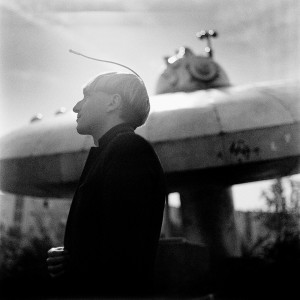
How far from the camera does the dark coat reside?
1.61m

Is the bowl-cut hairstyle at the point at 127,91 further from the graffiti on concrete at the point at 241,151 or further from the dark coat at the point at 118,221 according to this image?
the graffiti on concrete at the point at 241,151

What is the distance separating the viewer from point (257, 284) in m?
6.45

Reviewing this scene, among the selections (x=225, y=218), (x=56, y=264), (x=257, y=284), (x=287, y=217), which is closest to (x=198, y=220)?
(x=225, y=218)

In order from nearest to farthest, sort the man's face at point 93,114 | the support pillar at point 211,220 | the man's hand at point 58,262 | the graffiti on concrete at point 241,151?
the man's hand at point 58,262, the man's face at point 93,114, the graffiti on concrete at point 241,151, the support pillar at point 211,220

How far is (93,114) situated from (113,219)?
0.43 m

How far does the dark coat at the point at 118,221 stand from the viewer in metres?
1.61

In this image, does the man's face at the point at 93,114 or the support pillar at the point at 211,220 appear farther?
the support pillar at the point at 211,220

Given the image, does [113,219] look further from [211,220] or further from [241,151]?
[211,220]

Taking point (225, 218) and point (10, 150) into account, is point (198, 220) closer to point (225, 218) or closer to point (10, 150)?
point (225, 218)

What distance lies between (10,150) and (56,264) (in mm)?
5849

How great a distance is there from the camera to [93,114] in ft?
6.06

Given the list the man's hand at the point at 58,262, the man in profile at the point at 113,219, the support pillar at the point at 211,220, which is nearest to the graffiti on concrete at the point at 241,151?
the support pillar at the point at 211,220

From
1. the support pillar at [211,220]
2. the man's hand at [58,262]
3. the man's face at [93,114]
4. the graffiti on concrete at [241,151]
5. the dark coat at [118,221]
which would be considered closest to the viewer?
the dark coat at [118,221]

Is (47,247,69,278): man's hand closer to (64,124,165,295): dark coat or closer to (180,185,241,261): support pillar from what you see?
(64,124,165,295): dark coat
